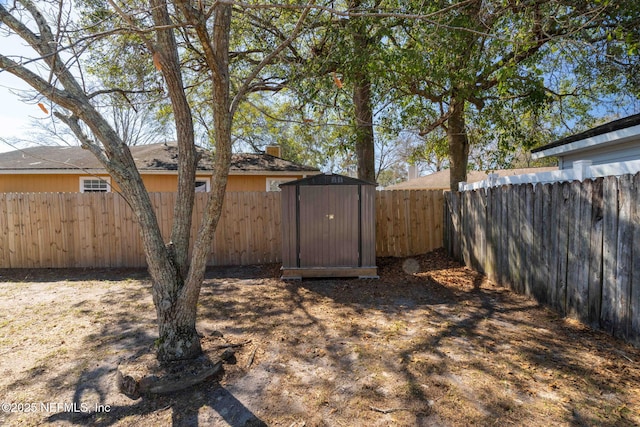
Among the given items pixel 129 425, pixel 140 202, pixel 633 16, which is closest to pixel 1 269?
pixel 140 202

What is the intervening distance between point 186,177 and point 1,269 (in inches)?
282

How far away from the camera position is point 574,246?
369 cm

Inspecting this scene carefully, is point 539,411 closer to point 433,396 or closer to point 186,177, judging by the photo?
point 433,396

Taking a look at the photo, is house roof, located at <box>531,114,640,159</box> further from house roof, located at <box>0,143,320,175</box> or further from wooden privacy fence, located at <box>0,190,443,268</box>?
house roof, located at <box>0,143,320,175</box>

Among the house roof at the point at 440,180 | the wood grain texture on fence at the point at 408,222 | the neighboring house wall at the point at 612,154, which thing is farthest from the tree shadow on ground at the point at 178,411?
the house roof at the point at 440,180

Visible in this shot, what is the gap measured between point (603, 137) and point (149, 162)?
1084 cm

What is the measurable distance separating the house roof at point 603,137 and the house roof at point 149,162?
643 centimetres

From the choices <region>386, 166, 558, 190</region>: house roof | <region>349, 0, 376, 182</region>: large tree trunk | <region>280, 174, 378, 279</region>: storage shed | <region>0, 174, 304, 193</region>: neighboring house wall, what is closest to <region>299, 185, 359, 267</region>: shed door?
<region>280, 174, 378, 279</region>: storage shed

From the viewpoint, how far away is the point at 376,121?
8414 millimetres

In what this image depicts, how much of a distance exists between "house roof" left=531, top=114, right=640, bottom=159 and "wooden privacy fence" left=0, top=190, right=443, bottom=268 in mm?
2440

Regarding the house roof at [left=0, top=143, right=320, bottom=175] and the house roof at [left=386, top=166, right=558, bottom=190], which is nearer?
the house roof at [left=0, top=143, right=320, bottom=175]

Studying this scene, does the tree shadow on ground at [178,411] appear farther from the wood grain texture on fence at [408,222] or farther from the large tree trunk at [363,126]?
the wood grain texture on fence at [408,222]

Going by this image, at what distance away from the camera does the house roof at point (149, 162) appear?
9.91 m

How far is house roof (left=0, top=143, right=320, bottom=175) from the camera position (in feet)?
32.5
